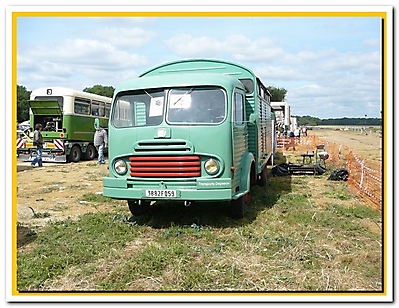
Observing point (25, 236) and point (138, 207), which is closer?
point (25, 236)

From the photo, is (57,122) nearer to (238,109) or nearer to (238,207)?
(238,109)

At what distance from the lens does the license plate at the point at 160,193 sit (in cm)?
588

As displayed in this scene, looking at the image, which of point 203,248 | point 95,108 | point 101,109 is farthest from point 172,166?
point 101,109

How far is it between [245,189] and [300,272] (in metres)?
2.22

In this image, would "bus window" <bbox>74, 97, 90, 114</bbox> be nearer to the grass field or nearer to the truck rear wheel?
the grass field

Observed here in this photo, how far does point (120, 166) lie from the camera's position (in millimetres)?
6281

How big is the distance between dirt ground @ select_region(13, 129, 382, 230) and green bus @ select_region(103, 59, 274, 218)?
187 cm

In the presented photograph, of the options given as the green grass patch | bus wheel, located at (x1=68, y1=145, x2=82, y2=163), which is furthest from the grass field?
bus wheel, located at (x1=68, y1=145, x2=82, y2=163)

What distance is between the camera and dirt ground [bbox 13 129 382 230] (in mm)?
7541

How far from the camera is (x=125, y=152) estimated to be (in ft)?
20.3

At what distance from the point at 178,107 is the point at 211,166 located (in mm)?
1013
